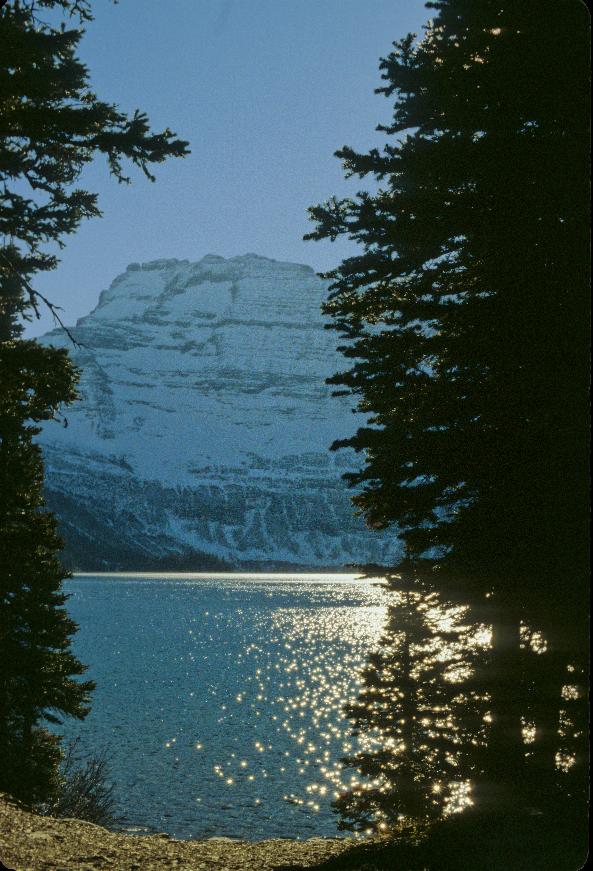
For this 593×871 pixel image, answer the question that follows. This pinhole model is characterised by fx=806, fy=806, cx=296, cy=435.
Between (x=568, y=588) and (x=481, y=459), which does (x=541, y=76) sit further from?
(x=568, y=588)

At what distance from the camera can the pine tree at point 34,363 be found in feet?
35.8

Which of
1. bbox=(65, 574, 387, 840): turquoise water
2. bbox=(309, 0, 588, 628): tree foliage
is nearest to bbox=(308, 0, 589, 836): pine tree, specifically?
bbox=(309, 0, 588, 628): tree foliage

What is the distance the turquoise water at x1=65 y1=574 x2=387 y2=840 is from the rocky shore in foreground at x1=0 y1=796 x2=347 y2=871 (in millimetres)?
3504

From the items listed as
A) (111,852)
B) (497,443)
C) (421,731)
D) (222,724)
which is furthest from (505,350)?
(222,724)

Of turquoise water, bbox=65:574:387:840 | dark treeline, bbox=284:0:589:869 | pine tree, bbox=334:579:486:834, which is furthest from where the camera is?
turquoise water, bbox=65:574:387:840

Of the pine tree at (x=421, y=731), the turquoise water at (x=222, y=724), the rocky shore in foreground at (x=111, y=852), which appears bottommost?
the turquoise water at (x=222, y=724)

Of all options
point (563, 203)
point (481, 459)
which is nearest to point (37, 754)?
point (481, 459)

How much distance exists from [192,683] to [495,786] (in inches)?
2707

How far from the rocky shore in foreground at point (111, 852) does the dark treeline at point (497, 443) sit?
67.4 inches

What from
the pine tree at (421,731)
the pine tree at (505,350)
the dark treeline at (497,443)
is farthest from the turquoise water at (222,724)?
the pine tree at (505,350)

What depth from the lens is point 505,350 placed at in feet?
38.1

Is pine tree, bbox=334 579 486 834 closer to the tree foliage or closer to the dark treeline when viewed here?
the dark treeline

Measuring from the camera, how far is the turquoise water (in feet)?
114

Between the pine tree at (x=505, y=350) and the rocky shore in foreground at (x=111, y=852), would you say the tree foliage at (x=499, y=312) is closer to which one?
the pine tree at (x=505, y=350)
